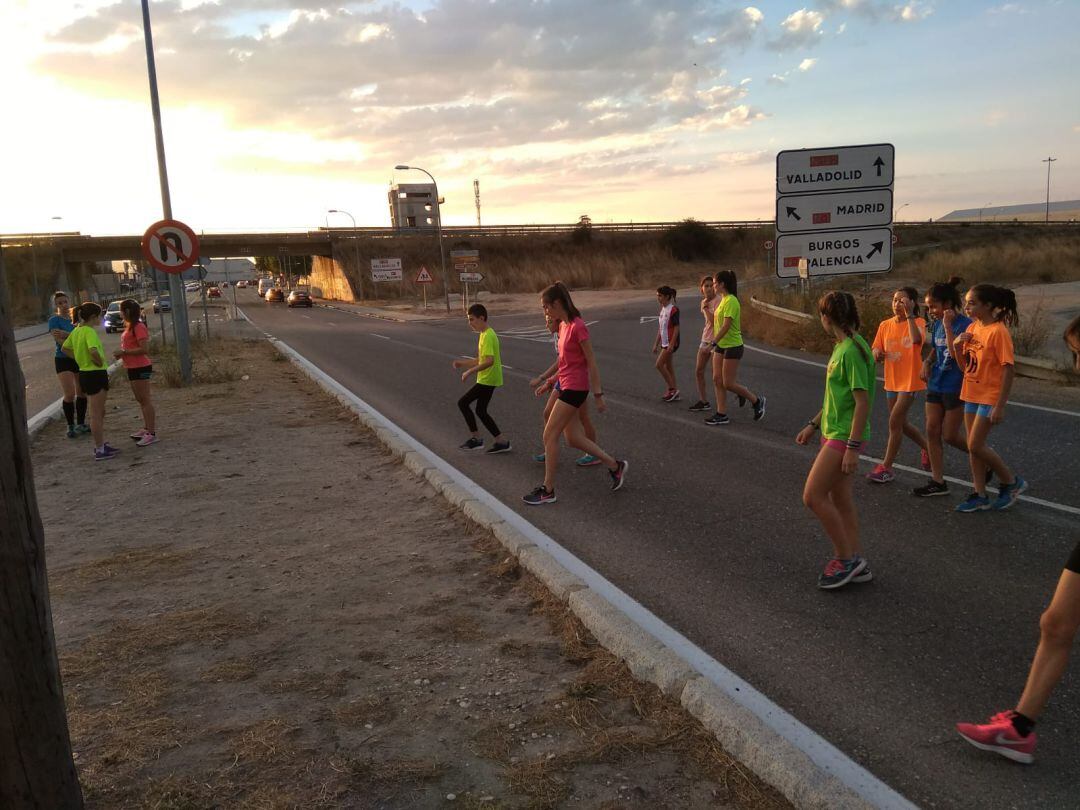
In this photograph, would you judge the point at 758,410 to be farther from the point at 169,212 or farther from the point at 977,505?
the point at 169,212

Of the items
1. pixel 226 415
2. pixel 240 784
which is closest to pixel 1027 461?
pixel 240 784

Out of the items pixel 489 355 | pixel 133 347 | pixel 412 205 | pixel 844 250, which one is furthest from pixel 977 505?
pixel 412 205

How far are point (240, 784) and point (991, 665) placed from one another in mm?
3326

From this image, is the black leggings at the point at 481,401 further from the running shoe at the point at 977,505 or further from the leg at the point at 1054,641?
A: the leg at the point at 1054,641

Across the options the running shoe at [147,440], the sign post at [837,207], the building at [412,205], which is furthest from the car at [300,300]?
the running shoe at [147,440]

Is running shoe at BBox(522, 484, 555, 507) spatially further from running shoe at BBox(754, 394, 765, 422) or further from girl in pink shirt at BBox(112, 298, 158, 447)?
girl in pink shirt at BBox(112, 298, 158, 447)

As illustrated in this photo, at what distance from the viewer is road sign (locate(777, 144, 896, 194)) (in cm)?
1546

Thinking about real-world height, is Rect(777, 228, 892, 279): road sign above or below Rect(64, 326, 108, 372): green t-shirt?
above

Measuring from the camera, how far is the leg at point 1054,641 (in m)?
2.83

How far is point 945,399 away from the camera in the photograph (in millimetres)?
6309

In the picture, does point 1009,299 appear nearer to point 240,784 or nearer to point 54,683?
point 240,784

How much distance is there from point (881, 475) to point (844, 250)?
10.2 meters

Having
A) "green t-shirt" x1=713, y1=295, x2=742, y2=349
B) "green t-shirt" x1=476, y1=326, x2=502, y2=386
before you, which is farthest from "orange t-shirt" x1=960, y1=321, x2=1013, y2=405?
"green t-shirt" x1=476, y1=326, x2=502, y2=386

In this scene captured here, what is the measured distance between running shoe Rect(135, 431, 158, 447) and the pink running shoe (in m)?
9.17
